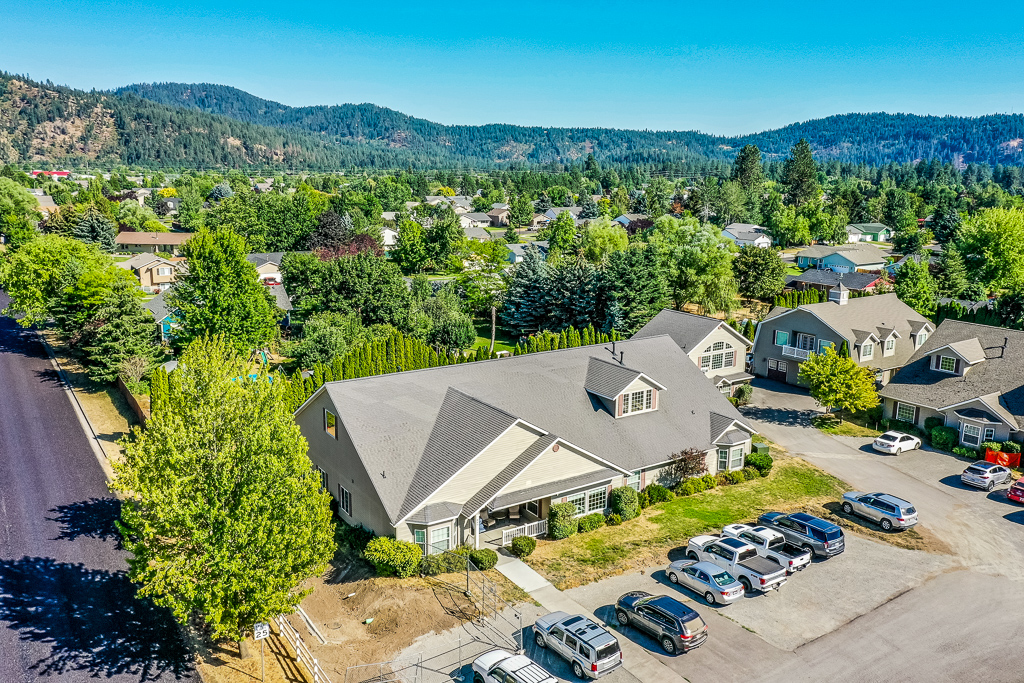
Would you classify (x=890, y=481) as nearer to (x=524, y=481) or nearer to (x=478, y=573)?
(x=524, y=481)

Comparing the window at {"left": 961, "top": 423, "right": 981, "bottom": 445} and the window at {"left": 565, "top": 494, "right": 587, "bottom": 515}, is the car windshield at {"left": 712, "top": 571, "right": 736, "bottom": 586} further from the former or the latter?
the window at {"left": 961, "top": 423, "right": 981, "bottom": 445}

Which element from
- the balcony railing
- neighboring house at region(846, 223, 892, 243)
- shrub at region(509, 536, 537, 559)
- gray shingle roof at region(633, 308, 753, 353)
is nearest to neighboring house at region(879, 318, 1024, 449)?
the balcony railing

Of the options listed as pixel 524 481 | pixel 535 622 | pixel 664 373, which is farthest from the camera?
pixel 664 373

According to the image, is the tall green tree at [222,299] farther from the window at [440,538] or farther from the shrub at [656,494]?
the shrub at [656,494]

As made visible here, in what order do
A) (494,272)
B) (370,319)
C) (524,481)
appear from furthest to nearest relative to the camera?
1. (494,272)
2. (370,319)
3. (524,481)

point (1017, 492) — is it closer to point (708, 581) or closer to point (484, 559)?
point (708, 581)

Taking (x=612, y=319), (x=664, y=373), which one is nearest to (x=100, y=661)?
(x=664, y=373)
